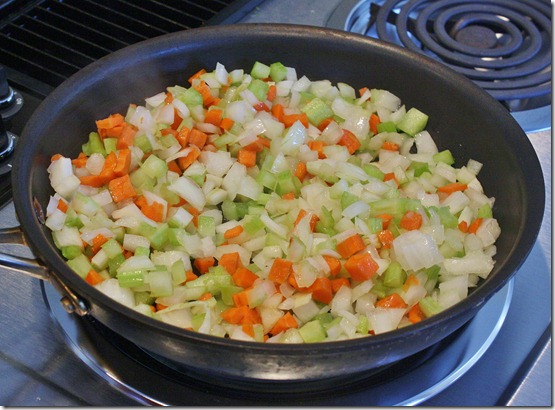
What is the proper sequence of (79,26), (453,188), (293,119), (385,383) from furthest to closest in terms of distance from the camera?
(79,26), (293,119), (453,188), (385,383)

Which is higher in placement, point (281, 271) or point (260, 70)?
point (260, 70)

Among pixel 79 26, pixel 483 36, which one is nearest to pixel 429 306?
pixel 483 36

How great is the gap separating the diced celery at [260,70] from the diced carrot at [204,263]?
0.43 meters

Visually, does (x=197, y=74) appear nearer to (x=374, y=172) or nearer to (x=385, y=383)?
(x=374, y=172)

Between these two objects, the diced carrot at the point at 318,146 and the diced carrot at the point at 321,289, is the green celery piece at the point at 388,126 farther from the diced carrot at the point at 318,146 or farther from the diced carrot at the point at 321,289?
the diced carrot at the point at 321,289

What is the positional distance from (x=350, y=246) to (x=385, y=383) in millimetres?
210

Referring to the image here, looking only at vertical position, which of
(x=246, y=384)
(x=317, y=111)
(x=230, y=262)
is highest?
(x=317, y=111)

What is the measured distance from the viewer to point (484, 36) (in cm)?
170

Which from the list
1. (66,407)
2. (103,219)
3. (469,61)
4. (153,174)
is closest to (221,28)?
(153,174)

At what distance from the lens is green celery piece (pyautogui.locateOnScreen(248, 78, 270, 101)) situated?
54.2 inches

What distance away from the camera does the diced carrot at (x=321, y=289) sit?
1062 mm

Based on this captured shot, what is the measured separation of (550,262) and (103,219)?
Answer: 0.78 metres

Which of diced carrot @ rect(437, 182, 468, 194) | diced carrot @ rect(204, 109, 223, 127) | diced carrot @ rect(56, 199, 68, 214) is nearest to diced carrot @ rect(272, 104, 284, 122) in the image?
diced carrot @ rect(204, 109, 223, 127)

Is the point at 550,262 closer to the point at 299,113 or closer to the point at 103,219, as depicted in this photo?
the point at 299,113
